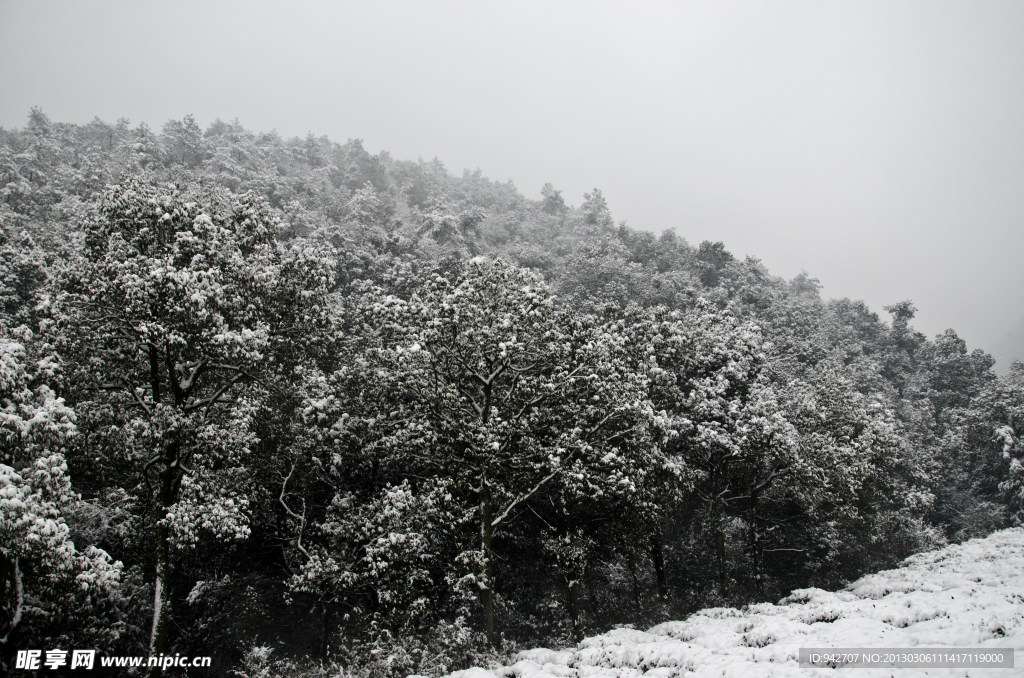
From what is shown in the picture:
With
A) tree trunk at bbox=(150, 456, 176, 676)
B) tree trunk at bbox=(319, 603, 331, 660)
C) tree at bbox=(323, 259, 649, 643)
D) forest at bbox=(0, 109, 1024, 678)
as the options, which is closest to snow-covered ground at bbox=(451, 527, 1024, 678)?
forest at bbox=(0, 109, 1024, 678)

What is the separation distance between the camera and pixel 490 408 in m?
18.5

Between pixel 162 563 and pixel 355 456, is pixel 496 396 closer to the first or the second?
pixel 355 456

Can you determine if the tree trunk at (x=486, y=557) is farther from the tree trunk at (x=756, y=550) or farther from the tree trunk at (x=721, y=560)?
the tree trunk at (x=756, y=550)

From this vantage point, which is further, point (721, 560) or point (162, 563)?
point (721, 560)

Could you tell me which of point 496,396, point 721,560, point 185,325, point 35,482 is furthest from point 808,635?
point 185,325

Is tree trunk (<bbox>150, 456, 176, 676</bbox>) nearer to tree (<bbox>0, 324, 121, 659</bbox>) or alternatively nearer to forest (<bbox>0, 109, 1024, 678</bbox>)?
forest (<bbox>0, 109, 1024, 678</bbox>)

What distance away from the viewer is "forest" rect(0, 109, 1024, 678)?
13883 mm

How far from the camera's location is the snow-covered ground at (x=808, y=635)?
10305 mm

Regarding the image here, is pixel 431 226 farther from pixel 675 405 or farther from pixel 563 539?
pixel 563 539

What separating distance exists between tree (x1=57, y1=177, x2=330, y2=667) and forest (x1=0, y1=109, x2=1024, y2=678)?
8cm

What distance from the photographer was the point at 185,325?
14.2 m

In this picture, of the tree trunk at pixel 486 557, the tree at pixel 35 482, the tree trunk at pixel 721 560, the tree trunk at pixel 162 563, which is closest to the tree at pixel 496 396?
the tree trunk at pixel 486 557

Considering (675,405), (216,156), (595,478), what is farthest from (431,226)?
(595,478)

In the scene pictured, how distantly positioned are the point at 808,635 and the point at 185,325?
1754 cm
